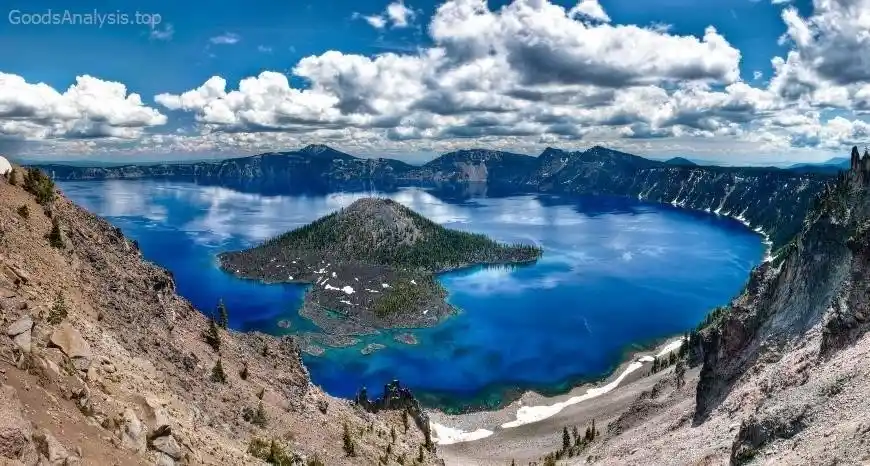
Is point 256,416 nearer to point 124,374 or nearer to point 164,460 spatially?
point 124,374

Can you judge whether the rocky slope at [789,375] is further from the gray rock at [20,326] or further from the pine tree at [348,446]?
the gray rock at [20,326]

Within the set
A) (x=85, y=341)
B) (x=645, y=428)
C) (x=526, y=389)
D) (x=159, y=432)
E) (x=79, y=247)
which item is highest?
(x=79, y=247)

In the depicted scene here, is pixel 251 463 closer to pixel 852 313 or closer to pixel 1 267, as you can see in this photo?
pixel 1 267

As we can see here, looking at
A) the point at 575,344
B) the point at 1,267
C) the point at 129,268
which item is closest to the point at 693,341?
the point at 575,344

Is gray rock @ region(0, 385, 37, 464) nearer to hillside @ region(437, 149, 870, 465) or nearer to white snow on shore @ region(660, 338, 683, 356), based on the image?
hillside @ region(437, 149, 870, 465)

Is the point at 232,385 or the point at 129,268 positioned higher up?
the point at 129,268

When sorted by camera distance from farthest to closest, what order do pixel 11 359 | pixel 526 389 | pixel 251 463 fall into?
pixel 526 389 < pixel 251 463 < pixel 11 359

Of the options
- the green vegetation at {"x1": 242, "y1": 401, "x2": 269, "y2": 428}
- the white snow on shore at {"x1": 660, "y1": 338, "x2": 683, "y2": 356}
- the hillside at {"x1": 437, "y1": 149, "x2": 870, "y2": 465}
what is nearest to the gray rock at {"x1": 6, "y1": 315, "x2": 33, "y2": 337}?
the green vegetation at {"x1": 242, "y1": 401, "x2": 269, "y2": 428}
